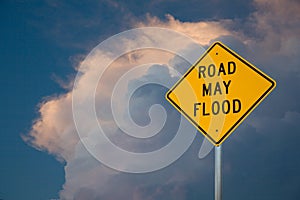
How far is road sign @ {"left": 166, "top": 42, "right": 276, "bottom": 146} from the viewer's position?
229 inches

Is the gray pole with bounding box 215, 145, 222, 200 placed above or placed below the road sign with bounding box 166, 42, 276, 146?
below

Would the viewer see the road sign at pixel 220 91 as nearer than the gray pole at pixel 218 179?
No

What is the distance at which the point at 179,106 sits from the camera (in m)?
6.37

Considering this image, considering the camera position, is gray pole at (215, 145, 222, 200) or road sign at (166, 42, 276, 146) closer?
gray pole at (215, 145, 222, 200)

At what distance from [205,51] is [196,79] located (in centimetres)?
51

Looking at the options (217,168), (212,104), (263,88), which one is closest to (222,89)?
(212,104)

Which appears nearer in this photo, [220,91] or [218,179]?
[218,179]

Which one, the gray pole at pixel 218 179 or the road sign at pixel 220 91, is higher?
the road sign at pixel 220 91

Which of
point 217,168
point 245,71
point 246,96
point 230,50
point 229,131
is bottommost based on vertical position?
point 217,168

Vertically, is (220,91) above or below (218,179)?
above

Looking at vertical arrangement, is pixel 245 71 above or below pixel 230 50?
below

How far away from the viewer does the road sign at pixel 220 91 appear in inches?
229

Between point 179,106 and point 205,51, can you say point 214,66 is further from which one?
point 179,106

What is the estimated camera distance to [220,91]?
5941 millimetres
